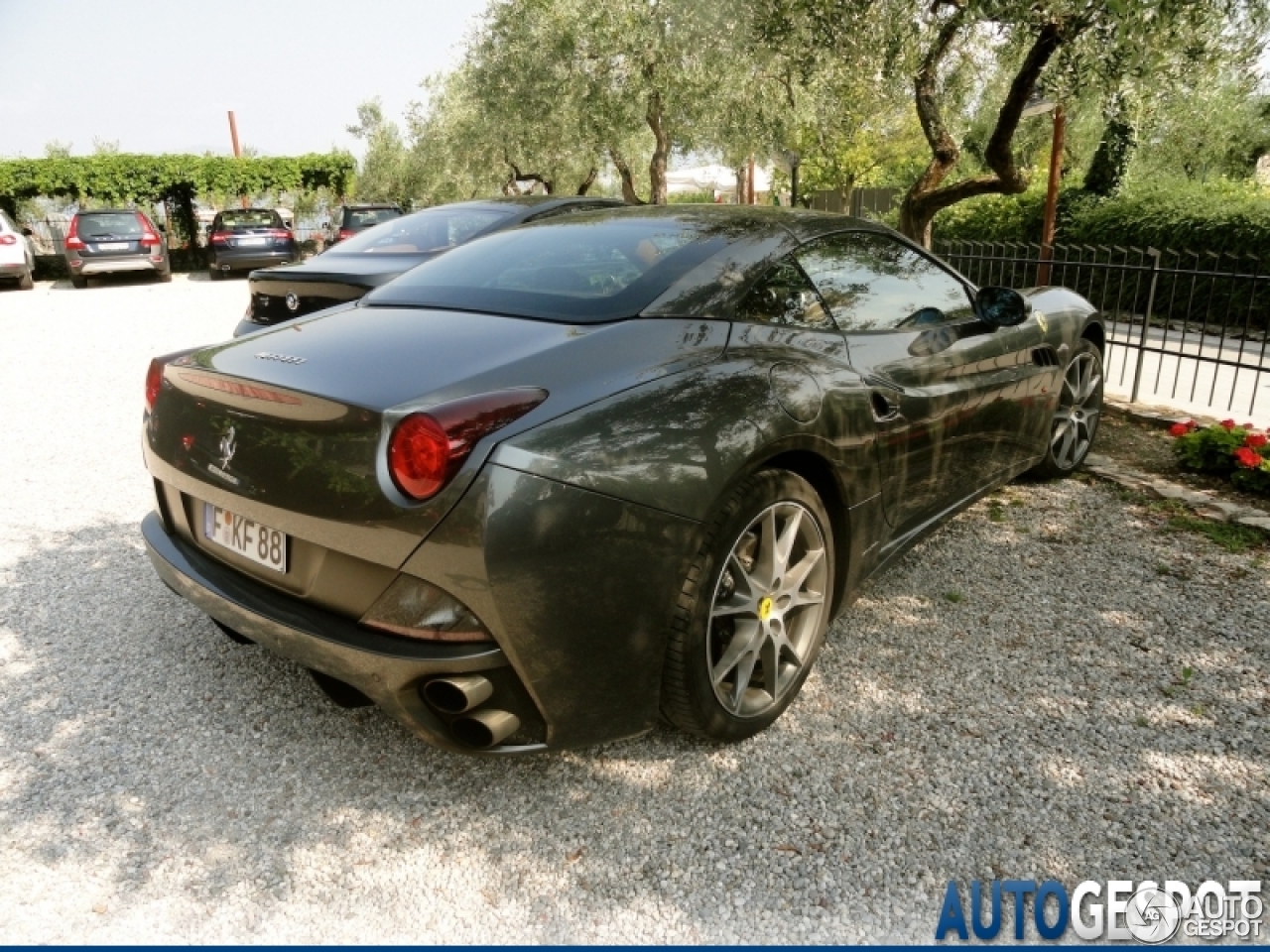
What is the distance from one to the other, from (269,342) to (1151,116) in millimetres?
8690

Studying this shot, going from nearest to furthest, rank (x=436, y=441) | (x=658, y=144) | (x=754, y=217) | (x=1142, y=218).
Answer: (x=436, y=441) → (x=754, y=217) → (x=1142, y=218) → (x=658, y=144)

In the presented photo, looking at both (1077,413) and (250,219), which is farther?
(250,219)

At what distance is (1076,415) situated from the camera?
503cm

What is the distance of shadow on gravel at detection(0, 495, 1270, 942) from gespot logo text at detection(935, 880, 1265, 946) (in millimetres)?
43

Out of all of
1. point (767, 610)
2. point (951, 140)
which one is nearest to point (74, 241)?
point (951, 140)

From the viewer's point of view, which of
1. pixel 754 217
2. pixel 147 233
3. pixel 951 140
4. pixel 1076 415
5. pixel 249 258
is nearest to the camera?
pixel 754 217

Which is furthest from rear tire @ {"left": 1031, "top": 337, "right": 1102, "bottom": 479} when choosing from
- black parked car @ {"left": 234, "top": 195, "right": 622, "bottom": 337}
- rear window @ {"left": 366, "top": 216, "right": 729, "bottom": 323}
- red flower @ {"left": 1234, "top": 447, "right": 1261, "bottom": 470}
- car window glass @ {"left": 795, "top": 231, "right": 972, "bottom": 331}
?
black parked car @ {"left": 234, "top": 195, "right": 622, "bottom": 337}

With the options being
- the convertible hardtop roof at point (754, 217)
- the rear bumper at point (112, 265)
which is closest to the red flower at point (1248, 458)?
the convertible hardtop roof at point (754, 217)

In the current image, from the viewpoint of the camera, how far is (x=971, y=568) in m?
3.95

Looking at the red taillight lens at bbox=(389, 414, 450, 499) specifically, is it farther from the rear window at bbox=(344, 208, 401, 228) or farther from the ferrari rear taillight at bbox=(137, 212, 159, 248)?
the ferrari rear taillight at bbox=(137, 212, 159, 248)

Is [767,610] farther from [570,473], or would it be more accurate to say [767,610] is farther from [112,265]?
[112,265]

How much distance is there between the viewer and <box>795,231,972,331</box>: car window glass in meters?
3.05

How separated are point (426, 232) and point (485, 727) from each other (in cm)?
596

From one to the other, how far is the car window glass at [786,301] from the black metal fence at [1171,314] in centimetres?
410
